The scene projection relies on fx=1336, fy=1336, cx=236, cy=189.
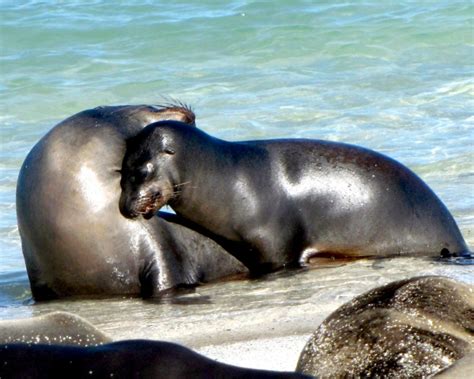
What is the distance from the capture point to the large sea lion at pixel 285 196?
6688mm

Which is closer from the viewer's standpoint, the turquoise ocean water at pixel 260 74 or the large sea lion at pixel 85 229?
the large sea lion at pixel 85 229

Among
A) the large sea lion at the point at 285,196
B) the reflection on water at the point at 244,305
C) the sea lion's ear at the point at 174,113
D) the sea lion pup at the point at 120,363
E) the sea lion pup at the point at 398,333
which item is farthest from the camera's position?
the sea lion's ear at the point at 174,113

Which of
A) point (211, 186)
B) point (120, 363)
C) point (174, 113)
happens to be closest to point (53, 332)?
point (120, 363)

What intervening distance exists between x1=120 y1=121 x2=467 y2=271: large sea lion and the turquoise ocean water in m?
0.41

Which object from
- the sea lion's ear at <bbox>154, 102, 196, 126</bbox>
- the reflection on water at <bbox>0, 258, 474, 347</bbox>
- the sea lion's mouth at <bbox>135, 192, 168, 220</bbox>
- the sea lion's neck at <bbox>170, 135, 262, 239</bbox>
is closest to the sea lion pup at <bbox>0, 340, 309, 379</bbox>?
the reflection on water at <bbox>0, 258, 474, 347</bbox>

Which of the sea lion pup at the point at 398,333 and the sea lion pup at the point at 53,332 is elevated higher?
the sea lion pup at the point at 53,332

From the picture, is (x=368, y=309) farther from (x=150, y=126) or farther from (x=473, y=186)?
(x=473, y=186)

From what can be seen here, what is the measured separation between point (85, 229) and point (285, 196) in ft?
3.67

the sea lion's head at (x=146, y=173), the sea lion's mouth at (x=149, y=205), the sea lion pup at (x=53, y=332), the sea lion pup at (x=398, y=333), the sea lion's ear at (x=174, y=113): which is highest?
the sea lion's ear at (x=174, y=113)

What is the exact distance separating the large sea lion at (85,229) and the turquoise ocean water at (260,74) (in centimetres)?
25

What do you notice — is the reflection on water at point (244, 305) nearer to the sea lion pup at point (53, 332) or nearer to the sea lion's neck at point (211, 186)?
the sea lion's neck at point (211, 186)

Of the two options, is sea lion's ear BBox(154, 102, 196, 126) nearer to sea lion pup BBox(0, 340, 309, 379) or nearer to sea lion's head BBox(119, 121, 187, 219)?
sea lion's head BBox(119, 121, 187, 219)

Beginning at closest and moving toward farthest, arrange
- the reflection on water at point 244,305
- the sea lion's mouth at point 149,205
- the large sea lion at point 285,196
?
the reflection on water at point 244,305, the sea lion's mouth at point 149,205, the large sea lion at point 285,196

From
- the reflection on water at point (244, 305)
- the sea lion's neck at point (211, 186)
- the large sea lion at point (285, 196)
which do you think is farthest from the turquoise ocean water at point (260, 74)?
the sea lion's neck at point (211, 186)
